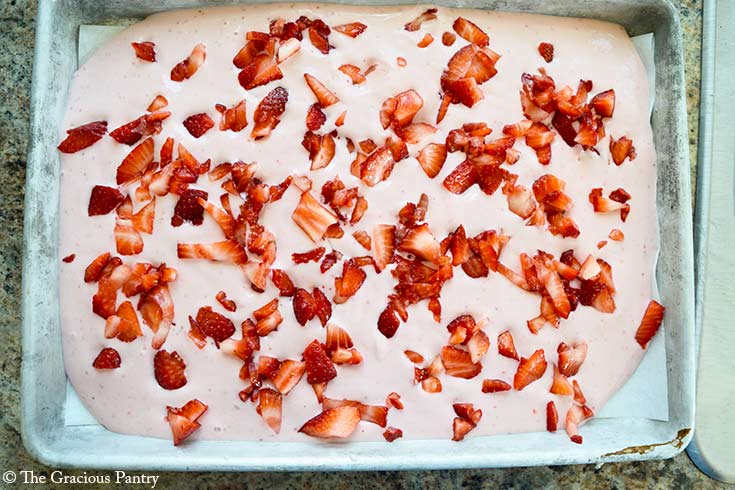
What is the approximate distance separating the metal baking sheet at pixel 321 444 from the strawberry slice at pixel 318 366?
0.32 feet

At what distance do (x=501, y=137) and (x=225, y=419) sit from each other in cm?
58

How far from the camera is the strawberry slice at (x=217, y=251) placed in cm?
106

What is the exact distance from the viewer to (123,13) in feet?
3.68

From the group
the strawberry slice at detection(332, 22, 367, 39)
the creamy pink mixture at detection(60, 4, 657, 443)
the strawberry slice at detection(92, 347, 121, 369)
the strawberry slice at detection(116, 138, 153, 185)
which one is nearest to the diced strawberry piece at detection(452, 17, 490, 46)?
the creamy pink mixture at detection(60, 4, 657, 443)

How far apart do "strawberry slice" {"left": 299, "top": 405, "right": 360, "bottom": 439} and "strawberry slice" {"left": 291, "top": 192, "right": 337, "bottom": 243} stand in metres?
0.25

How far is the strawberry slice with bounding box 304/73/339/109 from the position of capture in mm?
1081

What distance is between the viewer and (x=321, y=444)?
3.43 ft

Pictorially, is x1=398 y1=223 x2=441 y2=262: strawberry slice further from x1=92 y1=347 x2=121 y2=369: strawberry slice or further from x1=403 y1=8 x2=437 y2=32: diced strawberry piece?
x1=92 y1=347 x2=121 y2=369: strawberry slice

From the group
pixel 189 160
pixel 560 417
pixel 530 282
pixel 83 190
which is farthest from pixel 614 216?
pixel 83 190

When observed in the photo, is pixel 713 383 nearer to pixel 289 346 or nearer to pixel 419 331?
pixel 419 331

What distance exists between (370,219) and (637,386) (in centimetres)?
48

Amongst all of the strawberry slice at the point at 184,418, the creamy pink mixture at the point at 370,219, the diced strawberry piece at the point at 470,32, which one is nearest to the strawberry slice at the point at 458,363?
the creamy pink mixture at the point at 370,219

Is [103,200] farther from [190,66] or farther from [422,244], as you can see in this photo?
[422,244]

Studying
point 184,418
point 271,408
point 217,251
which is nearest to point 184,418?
point 184,418
